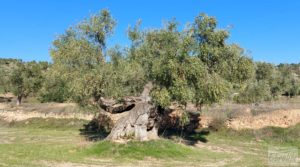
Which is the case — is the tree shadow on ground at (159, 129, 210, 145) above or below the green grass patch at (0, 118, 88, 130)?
below

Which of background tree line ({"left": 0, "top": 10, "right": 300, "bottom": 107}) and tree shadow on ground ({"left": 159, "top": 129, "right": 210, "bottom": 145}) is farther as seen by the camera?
tree shadow on ground ({"left": 159, "top": 129, "right": 210, "bottom": 145})

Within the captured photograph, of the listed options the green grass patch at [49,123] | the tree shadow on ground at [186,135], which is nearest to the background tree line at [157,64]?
the tree shadow on ground at [186,135]

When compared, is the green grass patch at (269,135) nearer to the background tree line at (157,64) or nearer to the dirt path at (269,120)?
the dirt path at (269,120)

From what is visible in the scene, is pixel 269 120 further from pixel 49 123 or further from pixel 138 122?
pixel 49 123

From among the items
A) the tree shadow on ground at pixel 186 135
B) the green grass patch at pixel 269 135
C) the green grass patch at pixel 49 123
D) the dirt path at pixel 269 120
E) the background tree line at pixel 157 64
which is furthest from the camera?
the green grass patch at pixel 49 123

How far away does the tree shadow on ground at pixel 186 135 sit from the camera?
33.0 meters

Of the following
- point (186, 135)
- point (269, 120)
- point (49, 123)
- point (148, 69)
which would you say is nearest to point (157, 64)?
point (148, 69)

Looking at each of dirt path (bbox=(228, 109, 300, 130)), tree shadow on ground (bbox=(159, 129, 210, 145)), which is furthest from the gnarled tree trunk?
dirt path (bbox=(228, 109, 300, 130))

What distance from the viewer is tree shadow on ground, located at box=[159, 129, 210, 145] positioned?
32969 mm

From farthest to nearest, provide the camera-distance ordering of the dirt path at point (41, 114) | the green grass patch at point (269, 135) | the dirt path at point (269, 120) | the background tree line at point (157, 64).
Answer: the dirt path at point (41, 114) → the dirt path at point (269, 120) → the green grass patch at point (269, 135) → the background tree line at point (157, 64)

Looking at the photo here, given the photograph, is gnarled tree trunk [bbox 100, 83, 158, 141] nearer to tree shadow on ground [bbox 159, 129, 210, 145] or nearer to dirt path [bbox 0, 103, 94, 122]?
tree shadow on ground [bbox 159, 129, 210, 145]

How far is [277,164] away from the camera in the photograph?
19906 millimetres

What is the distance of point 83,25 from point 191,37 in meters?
8.32

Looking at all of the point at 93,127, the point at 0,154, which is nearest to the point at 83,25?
the point at 0,154
